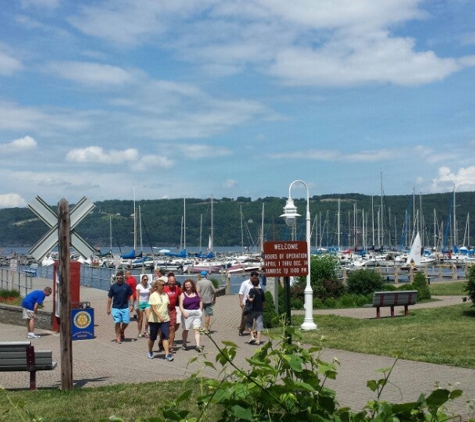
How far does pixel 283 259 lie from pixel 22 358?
5523mm

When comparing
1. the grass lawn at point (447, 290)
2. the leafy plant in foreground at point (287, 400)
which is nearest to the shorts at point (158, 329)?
the leafy plant in foreground at point (287, 400)

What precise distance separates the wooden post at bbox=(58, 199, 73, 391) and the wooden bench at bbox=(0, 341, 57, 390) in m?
0.48

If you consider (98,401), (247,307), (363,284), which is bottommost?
(363,284)

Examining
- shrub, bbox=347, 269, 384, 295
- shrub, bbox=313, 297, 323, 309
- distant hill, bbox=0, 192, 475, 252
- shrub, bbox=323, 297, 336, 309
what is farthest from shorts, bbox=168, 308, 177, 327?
distant hill, bbox=0, 192, 475, 252

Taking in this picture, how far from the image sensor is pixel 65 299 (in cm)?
1155

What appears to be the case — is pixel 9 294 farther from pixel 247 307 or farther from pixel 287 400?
pixel 287 400

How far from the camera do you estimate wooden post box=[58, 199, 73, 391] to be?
11.3 metres

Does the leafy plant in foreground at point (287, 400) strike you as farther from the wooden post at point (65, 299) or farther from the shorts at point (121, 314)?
the shorts at point (121, 314)

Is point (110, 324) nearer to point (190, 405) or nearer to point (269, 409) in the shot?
point (190, 405)

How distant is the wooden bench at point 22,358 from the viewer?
458 inches

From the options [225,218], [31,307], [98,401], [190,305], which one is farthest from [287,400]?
[225,218]

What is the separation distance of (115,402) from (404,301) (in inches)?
584

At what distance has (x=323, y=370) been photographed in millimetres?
2936

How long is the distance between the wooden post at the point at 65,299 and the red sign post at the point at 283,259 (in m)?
4.35
